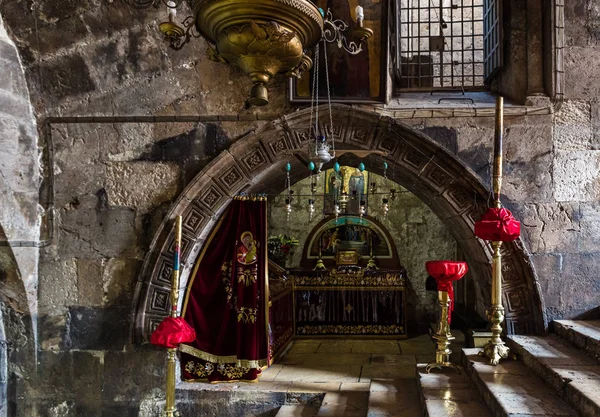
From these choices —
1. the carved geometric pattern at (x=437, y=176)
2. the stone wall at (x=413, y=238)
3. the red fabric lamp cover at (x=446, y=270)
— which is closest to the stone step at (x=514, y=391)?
the red fabric lamp cover at (x=446, y=270)

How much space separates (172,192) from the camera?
4.77 metres

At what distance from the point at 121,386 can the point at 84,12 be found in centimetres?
361

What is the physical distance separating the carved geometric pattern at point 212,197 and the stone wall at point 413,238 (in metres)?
3.89

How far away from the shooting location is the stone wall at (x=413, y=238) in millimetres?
8156

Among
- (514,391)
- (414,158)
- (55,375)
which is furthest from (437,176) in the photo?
(55,375)

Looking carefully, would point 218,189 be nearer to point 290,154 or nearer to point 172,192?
point 172,192

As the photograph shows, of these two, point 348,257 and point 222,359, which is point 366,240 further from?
point 222,359

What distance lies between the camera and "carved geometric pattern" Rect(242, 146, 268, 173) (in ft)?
15.5

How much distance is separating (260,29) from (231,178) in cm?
243

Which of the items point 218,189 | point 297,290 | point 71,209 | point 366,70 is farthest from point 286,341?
point 366,70

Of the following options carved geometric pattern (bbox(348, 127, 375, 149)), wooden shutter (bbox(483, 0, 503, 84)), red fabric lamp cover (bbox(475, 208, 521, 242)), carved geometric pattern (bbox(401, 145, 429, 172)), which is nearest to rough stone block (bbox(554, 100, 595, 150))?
wooden shutter (bbox(483, 0, 503, 84))

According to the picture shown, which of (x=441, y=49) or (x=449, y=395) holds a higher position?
(x=441, y=49)

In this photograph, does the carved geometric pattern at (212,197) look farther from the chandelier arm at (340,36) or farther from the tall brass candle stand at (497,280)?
the tall brass candle stand at (497,280)

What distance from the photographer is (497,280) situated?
3.77 metres
